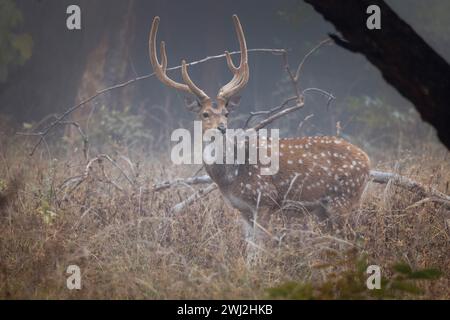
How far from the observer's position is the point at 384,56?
171 inches

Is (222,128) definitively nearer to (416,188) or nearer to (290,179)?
(290,179)

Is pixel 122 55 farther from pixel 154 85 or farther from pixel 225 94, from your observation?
pixel 225 94

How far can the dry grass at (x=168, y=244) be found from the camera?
201 inches

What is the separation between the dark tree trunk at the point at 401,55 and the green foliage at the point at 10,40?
301 inches

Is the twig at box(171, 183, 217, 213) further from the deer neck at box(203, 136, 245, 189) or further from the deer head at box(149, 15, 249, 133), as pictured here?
the deer head at box(149, 15, 249, 133)

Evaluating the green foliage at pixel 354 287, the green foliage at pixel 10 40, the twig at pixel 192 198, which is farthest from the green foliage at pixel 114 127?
the green foliage at pixel 354 287

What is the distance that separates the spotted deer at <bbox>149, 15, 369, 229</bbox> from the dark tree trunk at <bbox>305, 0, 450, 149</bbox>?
7.33ft

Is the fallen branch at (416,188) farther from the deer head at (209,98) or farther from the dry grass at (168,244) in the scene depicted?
the deer head at (209,98)

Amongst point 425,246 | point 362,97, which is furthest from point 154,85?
point 425,246

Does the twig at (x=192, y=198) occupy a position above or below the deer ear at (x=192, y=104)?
below

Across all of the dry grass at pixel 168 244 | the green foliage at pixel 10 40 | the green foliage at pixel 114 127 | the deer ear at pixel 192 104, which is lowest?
the dry grass at pixel 168 244

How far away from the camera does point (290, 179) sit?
21.7ft

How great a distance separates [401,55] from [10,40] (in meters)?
8.27

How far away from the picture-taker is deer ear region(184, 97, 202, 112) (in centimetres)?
675
